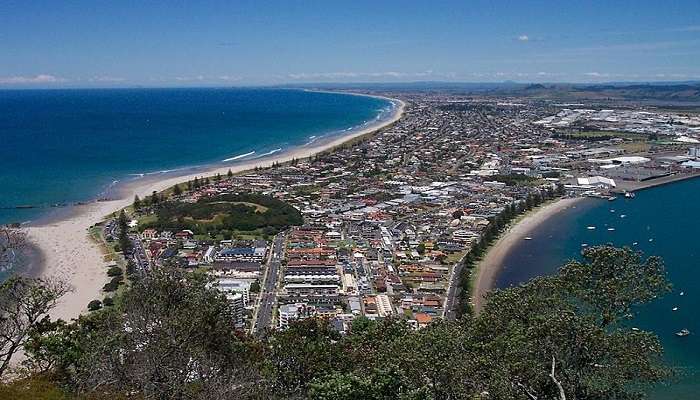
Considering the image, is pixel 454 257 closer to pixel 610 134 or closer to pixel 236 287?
pixel 236 287

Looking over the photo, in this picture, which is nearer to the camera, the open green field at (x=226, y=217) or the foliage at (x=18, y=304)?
the foliage at (x=18, y=304)

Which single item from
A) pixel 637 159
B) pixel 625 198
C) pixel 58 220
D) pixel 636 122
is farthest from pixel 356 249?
pixel 636 122

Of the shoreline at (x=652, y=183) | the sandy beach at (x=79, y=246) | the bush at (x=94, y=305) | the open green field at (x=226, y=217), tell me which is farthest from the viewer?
the shoreline at (x=652, y=183)

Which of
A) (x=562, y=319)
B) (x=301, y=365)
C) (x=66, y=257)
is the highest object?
(x=562, y=319)

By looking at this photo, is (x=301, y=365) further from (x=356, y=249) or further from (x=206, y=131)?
(x=206, y=131)

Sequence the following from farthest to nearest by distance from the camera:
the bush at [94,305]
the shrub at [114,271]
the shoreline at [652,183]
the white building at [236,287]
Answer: the shoreline at [652,183]
the shrub at [114,271]
the white building at [236,287]
the bush at [94,305]

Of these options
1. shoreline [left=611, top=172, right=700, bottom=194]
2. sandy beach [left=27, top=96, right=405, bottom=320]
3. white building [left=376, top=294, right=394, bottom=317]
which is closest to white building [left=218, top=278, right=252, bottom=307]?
sandy beach [left=27, top=96, right=405, bottom=320]

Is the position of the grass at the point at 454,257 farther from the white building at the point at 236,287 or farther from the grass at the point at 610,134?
the grass at the point at 610,134

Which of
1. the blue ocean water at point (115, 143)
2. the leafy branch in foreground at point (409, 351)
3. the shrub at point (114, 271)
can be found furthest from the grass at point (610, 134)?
the leafy branch in foreground at point (409, 351)
